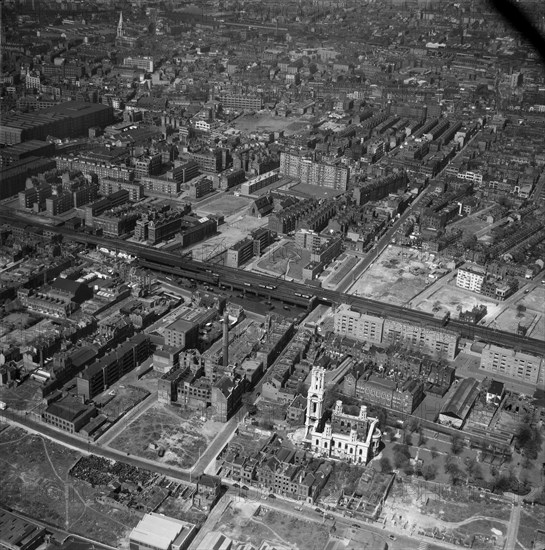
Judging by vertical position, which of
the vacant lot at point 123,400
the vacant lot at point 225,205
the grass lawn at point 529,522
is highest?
the grass lawn at point 529,522

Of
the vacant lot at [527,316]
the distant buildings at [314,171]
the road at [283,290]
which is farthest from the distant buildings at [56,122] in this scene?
the vacant lot at [527,316]

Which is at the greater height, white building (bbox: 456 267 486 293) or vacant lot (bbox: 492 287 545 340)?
white building (bbox: 456 267 486 293)

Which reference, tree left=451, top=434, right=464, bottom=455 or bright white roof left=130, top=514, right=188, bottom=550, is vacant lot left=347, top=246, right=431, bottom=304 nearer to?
tree left=451, top=434, right=464, bottom=455

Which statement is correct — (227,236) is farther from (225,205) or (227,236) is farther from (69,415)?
(69,415)

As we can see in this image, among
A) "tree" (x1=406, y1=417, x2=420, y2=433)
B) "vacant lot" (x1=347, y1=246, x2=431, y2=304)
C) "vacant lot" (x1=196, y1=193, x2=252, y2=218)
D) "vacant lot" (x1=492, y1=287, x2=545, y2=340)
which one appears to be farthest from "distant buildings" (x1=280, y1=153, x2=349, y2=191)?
"tree" (x1=406, y1=417, x2=420, y2=433)

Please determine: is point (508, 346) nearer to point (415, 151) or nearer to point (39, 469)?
point (39, 469)

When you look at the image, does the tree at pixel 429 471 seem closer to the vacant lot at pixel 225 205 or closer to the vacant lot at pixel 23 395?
the vacant lot at pixel 23 395

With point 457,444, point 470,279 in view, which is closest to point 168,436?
point 457,444
